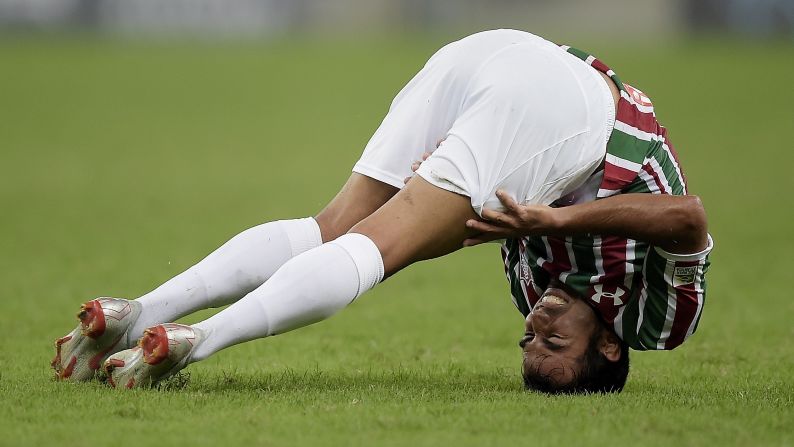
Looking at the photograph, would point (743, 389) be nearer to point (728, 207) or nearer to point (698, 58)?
point (728, 207)

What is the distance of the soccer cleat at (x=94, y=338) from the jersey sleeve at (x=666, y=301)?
2.19 meters

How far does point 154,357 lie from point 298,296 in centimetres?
61

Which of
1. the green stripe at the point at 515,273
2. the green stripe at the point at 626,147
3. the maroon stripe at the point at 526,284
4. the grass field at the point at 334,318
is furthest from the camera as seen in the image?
the green stripe at the point at 515,273

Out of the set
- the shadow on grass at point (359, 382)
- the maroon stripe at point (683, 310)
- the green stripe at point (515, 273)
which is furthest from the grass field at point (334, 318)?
the green stripe at point (515, 273)

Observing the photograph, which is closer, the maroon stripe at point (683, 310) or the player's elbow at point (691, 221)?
the player's elbow at point (691, 221)

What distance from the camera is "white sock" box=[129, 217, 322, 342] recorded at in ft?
18.1

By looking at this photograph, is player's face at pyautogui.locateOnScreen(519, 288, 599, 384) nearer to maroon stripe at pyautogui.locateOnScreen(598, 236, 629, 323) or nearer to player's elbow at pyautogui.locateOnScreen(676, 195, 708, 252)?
maroon stripe at pyautogui.locateOnScreen(598, 236, 629, 323)

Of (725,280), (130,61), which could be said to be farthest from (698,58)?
(725,280)

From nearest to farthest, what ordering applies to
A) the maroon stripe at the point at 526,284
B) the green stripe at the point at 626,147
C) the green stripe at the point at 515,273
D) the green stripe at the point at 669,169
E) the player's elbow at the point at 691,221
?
the player's elbow at the point at 691,221 → the green stripe at the point at 626,147 → the green stripe at the point at 669,169 → the maroon stripe at the point at 526,284 → the green stripe at the point at 515,273

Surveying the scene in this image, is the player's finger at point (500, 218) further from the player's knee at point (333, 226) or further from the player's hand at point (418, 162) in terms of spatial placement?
the player's knee at point (333, 226)

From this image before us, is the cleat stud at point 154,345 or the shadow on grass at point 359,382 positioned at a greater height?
the cleat stud at point 154,345

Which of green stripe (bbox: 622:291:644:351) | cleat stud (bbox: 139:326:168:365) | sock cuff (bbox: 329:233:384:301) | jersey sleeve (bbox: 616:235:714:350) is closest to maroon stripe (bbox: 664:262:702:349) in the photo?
jersey sleeve (bbox: 616:235:714:350)

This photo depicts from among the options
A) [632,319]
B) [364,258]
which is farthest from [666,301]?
[364,258]

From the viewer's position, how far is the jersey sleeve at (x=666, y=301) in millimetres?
5414
